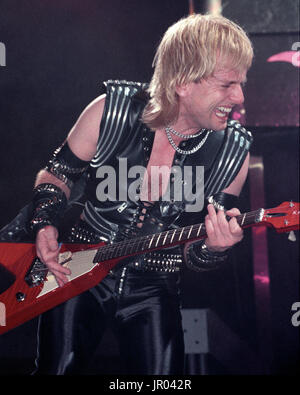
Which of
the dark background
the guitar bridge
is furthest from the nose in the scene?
the guitar bridge

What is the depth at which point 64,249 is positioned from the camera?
6.31 feet

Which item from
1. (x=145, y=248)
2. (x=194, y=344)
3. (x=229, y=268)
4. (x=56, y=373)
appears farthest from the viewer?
(x=229, y=268)

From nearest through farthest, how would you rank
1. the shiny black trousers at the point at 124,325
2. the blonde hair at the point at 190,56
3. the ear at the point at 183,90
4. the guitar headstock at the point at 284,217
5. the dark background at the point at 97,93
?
the guitar headstock at the point at 284,217, the shiny black trousers at the point at 124,325, the blonde hair at the point at 190,56, the ear at the point at 183,90, the dark background at the point at 97,93

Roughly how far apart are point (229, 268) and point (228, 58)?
110 cm

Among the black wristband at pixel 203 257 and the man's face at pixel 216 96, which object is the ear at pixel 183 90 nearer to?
the man's face at pixel 216 96

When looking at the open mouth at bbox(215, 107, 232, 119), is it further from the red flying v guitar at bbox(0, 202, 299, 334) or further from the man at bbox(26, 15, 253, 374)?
the red flying v guitar at bbox(0, 202, 299, 334)

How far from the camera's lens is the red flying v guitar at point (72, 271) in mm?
1761

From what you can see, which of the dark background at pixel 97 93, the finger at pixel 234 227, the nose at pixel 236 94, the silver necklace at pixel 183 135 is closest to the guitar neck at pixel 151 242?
the finger at pixel 234 227

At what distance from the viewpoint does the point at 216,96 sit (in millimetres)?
1869

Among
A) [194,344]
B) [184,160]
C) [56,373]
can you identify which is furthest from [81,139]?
[194,344]

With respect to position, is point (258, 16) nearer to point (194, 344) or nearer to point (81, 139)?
point (81, 139)

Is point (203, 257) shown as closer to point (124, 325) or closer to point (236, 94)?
point (124, 325)

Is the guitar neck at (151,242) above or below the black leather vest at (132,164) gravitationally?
below

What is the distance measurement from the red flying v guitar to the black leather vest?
10 cm
